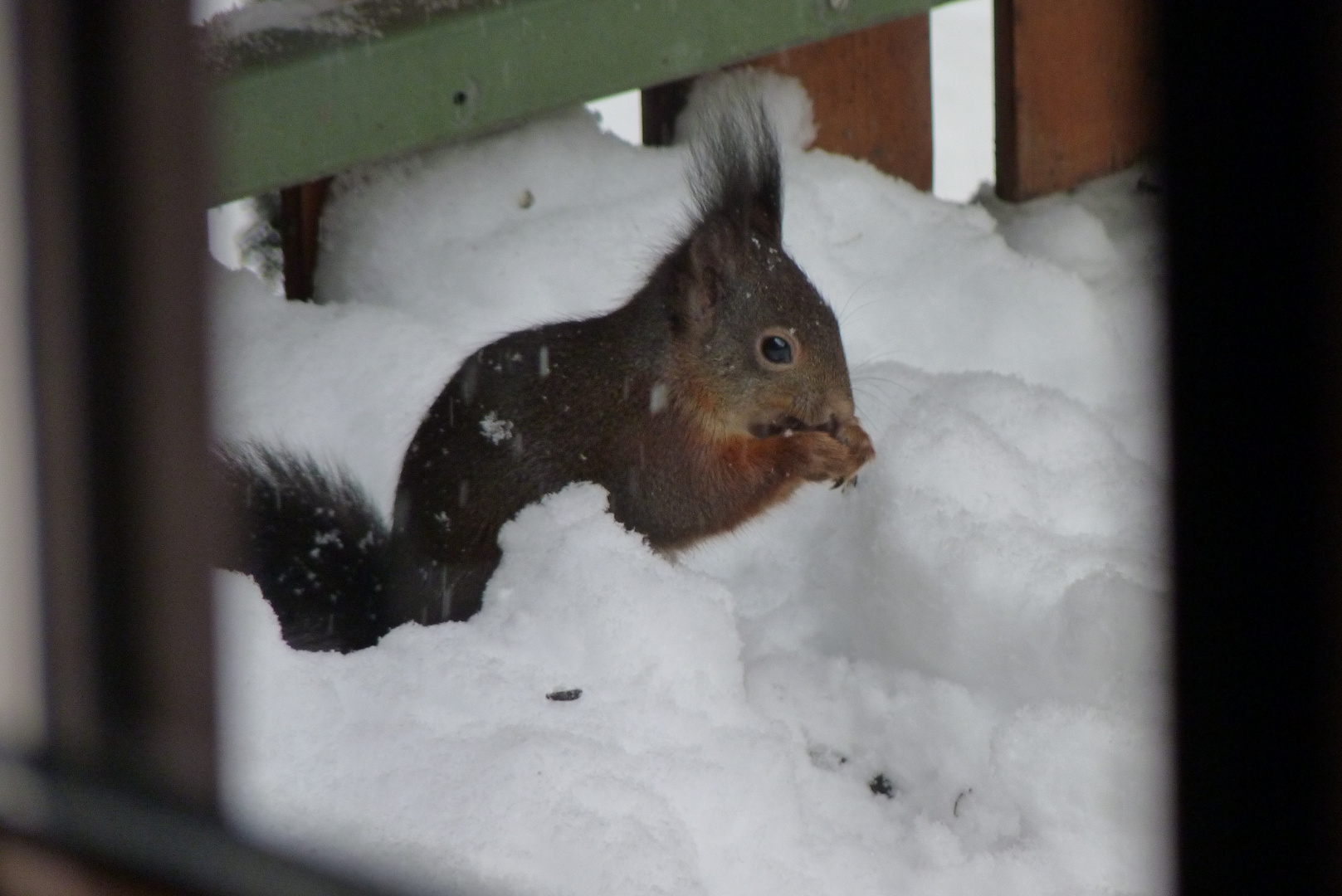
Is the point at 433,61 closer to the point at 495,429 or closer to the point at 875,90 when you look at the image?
the point at 495,429

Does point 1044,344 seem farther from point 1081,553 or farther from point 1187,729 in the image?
point 1187,729

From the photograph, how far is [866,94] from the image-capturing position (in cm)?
273

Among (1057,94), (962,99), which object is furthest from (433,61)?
(962,99)

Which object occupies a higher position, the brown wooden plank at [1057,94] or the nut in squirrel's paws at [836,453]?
the brown wooden plank at [1057,94]

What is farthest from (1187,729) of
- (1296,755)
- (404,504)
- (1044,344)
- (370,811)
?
(1044,344)

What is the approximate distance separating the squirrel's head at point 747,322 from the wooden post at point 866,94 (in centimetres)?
71

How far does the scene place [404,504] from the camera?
192cm

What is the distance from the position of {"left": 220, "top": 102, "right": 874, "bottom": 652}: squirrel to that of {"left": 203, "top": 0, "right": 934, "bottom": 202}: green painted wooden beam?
1.09 feet

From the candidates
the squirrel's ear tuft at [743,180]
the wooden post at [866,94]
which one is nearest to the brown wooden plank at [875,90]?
the wooden post at [866,94]

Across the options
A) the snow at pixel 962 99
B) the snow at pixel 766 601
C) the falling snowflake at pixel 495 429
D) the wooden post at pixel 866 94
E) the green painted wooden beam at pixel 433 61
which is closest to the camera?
the snow at pixel 766 601

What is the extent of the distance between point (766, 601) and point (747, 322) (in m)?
0.35

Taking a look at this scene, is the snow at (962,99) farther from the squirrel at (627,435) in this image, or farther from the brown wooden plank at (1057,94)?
the squirrel at (627,435)

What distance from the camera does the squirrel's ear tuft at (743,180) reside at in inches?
77.7

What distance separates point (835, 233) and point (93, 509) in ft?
7.06
